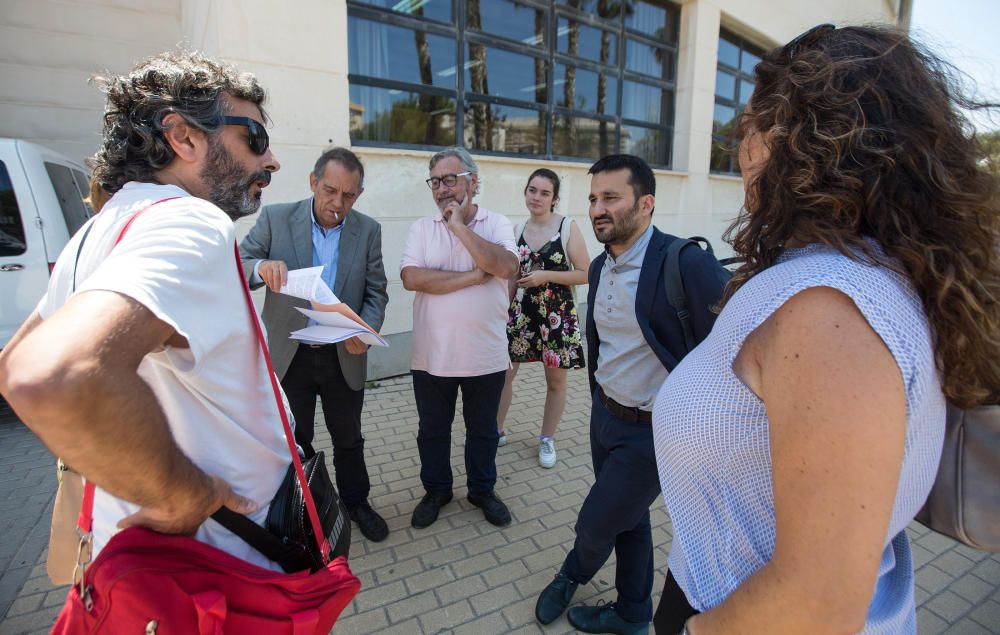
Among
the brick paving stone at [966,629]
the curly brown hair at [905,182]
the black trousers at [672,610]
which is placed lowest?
the brick paving stone at [966,629]

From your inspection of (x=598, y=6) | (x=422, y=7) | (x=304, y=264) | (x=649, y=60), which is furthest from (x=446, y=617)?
(x=649, y=60)

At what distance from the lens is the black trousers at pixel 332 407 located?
9.16 feet

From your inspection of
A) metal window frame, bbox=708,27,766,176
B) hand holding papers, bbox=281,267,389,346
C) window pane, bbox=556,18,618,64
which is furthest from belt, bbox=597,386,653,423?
metal window frame, bbox=708,27,766,176

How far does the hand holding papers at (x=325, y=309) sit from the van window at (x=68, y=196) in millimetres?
3494

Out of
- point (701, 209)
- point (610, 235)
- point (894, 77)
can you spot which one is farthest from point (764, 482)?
point (701, 209)

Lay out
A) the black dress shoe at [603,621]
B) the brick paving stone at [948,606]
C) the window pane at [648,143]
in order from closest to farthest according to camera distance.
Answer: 1. the black dress shoe at [603,621]
2. the brick paving stone at [948,606]
3. the window pane at [648,143]

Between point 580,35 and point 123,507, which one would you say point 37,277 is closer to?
point 123,507

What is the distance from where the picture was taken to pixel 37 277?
409 centimetres

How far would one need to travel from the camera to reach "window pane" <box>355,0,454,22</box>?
5.15m

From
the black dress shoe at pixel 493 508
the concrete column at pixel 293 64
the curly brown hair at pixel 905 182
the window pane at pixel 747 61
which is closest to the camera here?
the curly brown hair at pixel 905 182

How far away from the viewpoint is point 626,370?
2.15 meters

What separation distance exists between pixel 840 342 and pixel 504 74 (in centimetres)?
610

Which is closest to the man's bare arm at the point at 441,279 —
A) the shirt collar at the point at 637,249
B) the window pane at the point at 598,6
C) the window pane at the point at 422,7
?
the shirt collar at the point at 637,249

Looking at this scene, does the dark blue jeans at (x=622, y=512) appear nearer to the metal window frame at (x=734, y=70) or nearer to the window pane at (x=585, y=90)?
the window pane at (x=585, y=90)
